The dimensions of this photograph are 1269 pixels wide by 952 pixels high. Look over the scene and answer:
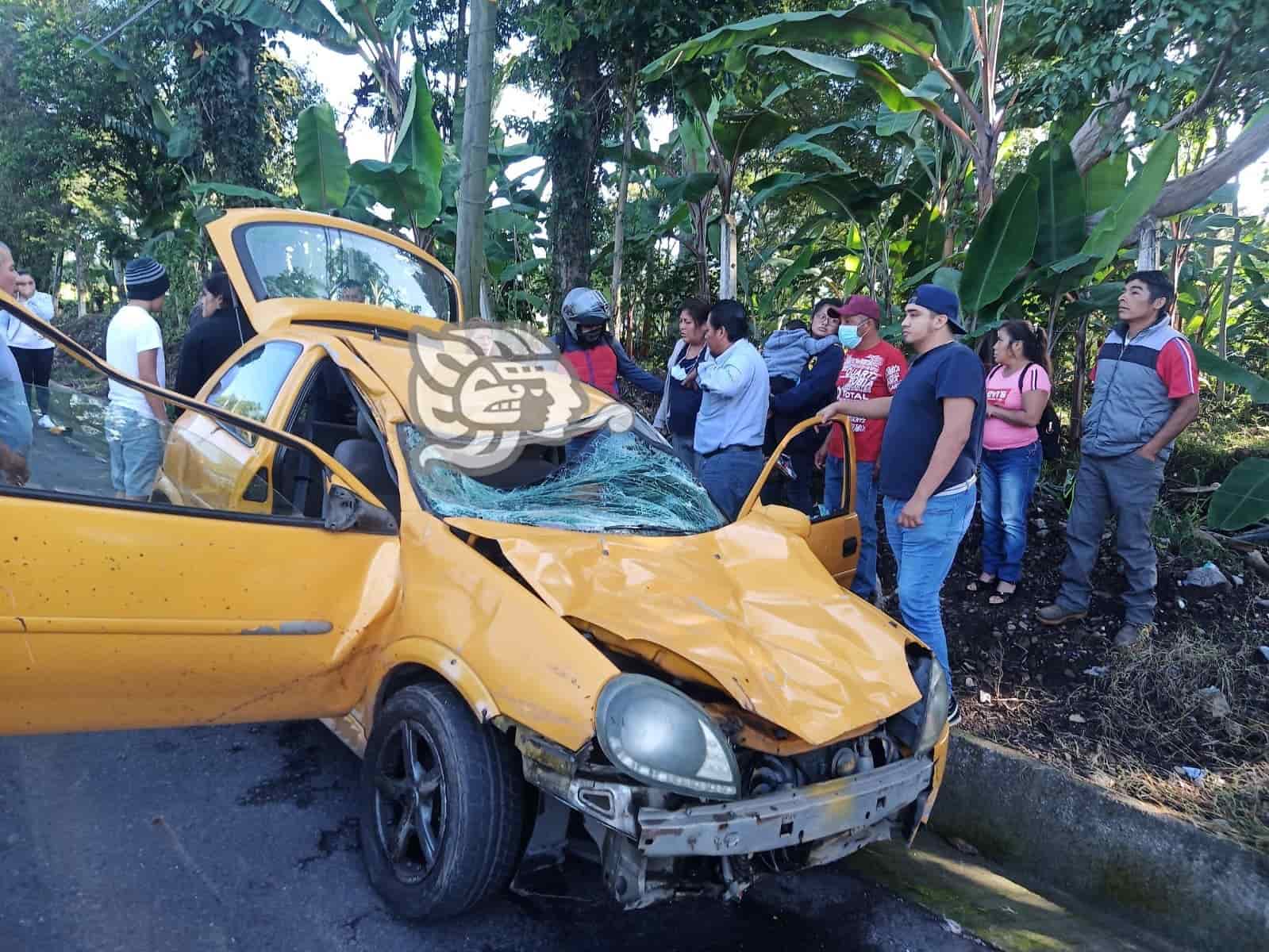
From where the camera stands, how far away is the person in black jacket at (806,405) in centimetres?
523

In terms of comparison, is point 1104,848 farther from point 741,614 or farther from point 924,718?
point 741,614

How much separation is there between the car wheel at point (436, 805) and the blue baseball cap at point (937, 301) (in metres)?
2.41

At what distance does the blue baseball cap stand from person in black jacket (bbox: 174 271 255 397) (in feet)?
11.7

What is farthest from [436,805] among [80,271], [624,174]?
[80,271]

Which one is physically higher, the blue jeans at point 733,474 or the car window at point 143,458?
the car window at point 143,458

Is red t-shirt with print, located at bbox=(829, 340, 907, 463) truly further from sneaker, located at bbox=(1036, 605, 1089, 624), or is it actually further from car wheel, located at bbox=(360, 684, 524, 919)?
car wheel, located at bbox=(360, 684, 524, 919)

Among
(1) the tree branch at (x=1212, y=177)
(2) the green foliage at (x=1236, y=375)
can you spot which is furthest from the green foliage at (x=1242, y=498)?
(1) the tree branch at (x=1212, y=177)

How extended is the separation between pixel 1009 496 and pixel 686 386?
2017 mm

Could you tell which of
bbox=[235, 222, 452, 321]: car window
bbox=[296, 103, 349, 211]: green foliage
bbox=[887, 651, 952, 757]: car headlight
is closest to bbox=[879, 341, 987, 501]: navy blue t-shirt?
bbox=[887, 651, 952, 757]: car headlight

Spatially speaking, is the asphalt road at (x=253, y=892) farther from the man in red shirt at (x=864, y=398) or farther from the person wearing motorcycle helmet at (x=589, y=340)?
the person wearing motorcycle helmet at (x=589, y=340)

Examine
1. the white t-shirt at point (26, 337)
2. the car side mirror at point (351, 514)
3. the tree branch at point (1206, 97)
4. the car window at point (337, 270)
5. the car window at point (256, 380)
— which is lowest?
the car side mirror at point (351, 514)

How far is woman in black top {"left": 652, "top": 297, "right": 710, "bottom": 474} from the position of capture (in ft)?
17.6

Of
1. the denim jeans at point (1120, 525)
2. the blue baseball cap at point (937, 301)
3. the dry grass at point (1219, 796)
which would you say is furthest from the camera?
the denim jeans at point (1120, 525)

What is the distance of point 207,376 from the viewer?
15.9 ft
